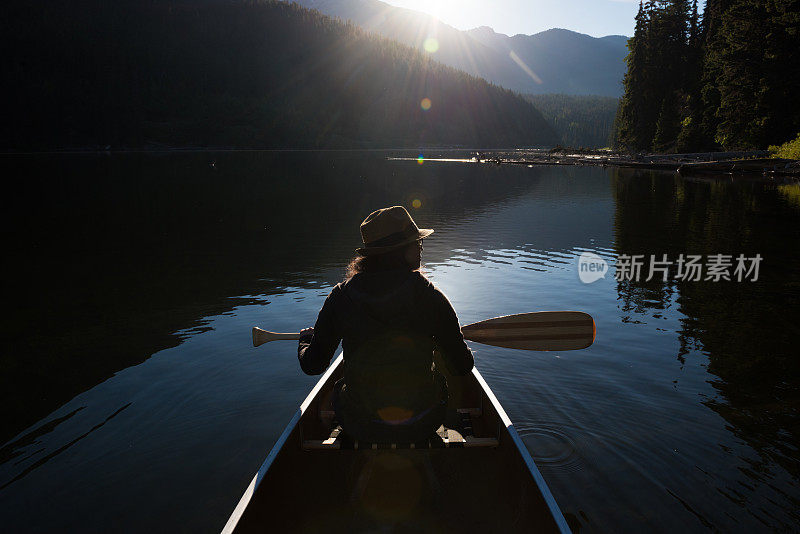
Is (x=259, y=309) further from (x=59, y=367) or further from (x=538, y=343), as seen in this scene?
(x=538, y=343)

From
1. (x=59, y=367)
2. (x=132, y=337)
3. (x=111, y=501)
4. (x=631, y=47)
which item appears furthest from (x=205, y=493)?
(x=631, y=47)

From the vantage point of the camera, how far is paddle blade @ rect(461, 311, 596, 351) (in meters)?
6.89

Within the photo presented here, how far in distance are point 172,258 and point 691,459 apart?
728 inches

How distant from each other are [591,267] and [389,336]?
51.1ft

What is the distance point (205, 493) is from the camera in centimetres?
637

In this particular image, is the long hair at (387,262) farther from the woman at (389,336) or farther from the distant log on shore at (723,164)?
the distant log on shore at (723,164)

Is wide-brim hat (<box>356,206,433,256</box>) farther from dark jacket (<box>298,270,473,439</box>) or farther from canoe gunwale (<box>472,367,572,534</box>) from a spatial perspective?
canoe gunwale (<box>472,367,572,534</box>)

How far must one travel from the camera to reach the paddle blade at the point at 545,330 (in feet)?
22.6

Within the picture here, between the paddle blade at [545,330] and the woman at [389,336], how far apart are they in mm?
2285

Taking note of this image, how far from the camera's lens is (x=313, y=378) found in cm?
977

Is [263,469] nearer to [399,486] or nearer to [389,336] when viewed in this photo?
[399,486]

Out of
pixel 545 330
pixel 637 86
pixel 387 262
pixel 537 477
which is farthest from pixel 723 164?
pixel 387 262

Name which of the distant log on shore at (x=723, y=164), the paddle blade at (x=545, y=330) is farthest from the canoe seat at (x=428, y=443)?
the distant log on shore at (x=723, y=164)

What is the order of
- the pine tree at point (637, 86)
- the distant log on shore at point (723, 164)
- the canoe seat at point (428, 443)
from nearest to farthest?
the canoe seat at point (428, 443) < the distant log on shore at point (723, 164) < the pine tree at point (637, 86)
